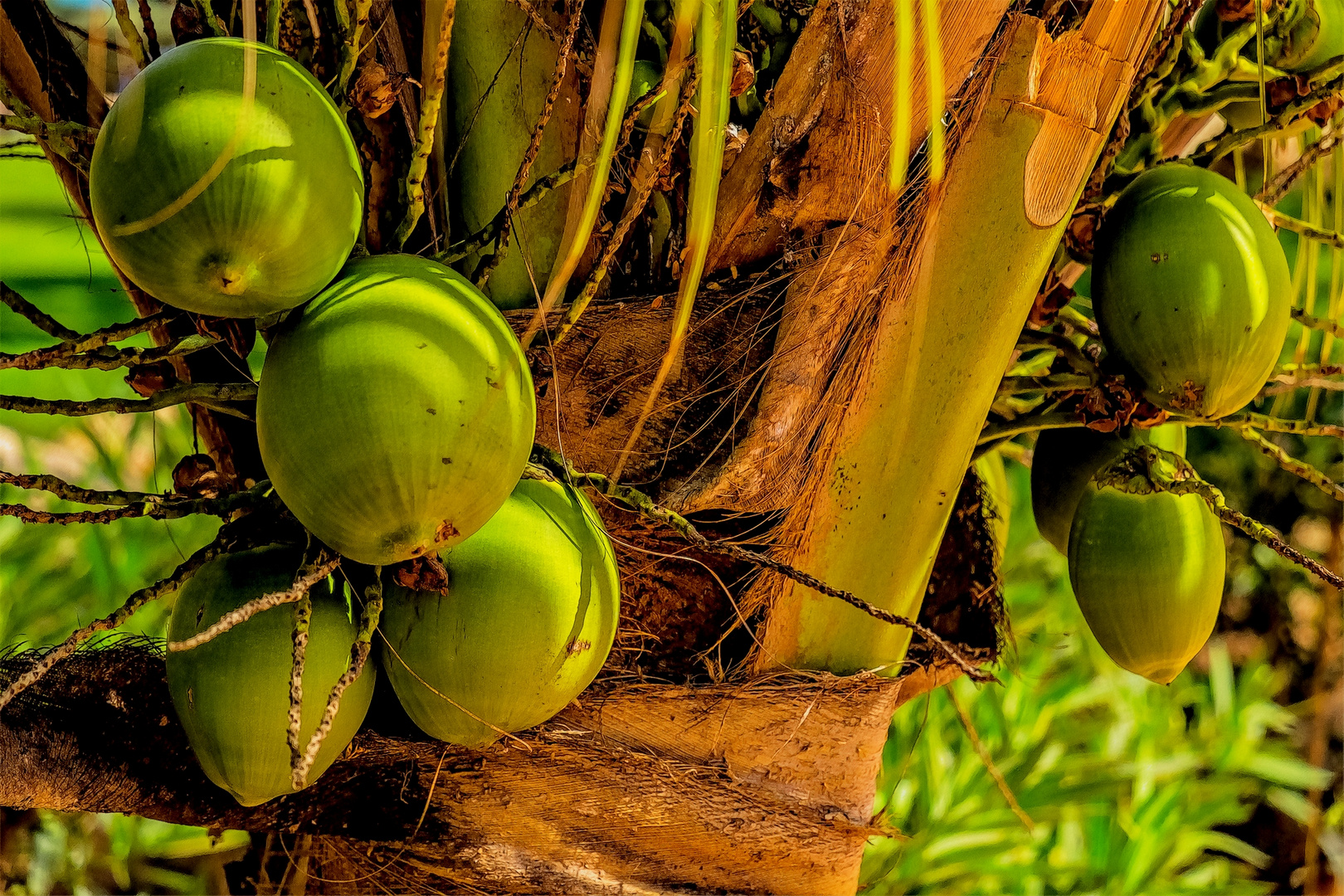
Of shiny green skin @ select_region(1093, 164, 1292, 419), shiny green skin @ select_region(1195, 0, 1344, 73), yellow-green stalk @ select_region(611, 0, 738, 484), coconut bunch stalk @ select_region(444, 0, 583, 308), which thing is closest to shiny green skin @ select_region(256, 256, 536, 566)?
yellow-green stalk @ select_region(611, 0, 738, 484)

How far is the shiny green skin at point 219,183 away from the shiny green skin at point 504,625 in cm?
20

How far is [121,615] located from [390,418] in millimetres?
238

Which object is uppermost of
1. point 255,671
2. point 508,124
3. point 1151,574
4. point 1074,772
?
point 508,124

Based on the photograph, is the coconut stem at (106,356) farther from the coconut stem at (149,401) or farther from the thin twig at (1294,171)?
A: the thin twig at (1294,171)

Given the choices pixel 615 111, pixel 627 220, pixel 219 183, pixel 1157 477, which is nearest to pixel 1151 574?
pixel 1157 477

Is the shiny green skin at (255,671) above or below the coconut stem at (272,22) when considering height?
below

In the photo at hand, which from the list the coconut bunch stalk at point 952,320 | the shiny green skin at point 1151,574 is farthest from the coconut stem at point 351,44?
the shiny green skin at point 1151,574

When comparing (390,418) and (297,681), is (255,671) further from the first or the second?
(390,418)

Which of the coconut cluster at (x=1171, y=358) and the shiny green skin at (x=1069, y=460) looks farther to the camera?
the shiny green skin at (x=1069, y=460)

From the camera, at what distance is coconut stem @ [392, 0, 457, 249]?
63 cm

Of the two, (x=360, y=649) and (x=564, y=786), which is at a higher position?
(x=360, y=649)

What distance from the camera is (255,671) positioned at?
0.69 metres

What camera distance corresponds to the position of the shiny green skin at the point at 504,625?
689 millimetres

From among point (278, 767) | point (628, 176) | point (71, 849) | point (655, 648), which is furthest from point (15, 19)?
point (71, 849)
